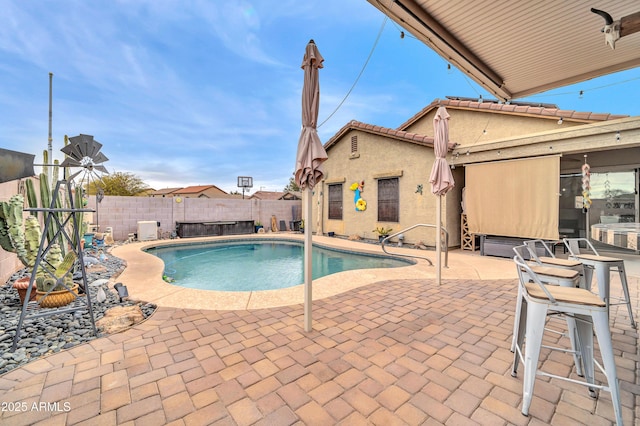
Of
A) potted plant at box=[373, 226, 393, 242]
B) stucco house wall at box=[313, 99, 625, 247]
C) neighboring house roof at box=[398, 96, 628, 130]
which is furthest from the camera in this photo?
potted plant at box=[373, 226, 393, 242]

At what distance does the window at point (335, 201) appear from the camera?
12469mm

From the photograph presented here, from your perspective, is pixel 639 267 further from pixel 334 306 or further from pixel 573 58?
pixel 334 306

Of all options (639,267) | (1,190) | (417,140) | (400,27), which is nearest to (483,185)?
(417,140)

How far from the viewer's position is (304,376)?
2039 millimetres

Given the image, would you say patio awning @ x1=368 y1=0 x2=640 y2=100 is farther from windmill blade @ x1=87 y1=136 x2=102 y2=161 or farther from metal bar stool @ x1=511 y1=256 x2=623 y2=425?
windmill blade @ x1=87 y1=136 x2=102 y2=161

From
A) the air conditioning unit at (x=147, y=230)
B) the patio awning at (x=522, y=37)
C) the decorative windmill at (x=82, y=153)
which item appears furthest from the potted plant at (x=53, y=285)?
the air conditioning unit at (x=147, y=230)

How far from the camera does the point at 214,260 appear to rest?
8750 millimetres

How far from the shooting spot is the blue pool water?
6359 millimetres

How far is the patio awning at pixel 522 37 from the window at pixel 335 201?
8534 millimetres

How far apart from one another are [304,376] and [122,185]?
1336 inches

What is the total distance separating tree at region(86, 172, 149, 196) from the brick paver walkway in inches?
1186

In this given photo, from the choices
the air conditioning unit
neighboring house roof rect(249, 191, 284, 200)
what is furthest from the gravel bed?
neighboring house roof rect(249, 191, 284, 200)

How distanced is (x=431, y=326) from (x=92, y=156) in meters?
4.89

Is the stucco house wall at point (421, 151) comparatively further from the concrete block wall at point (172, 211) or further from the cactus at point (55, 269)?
the cactus at point (55, 269)
